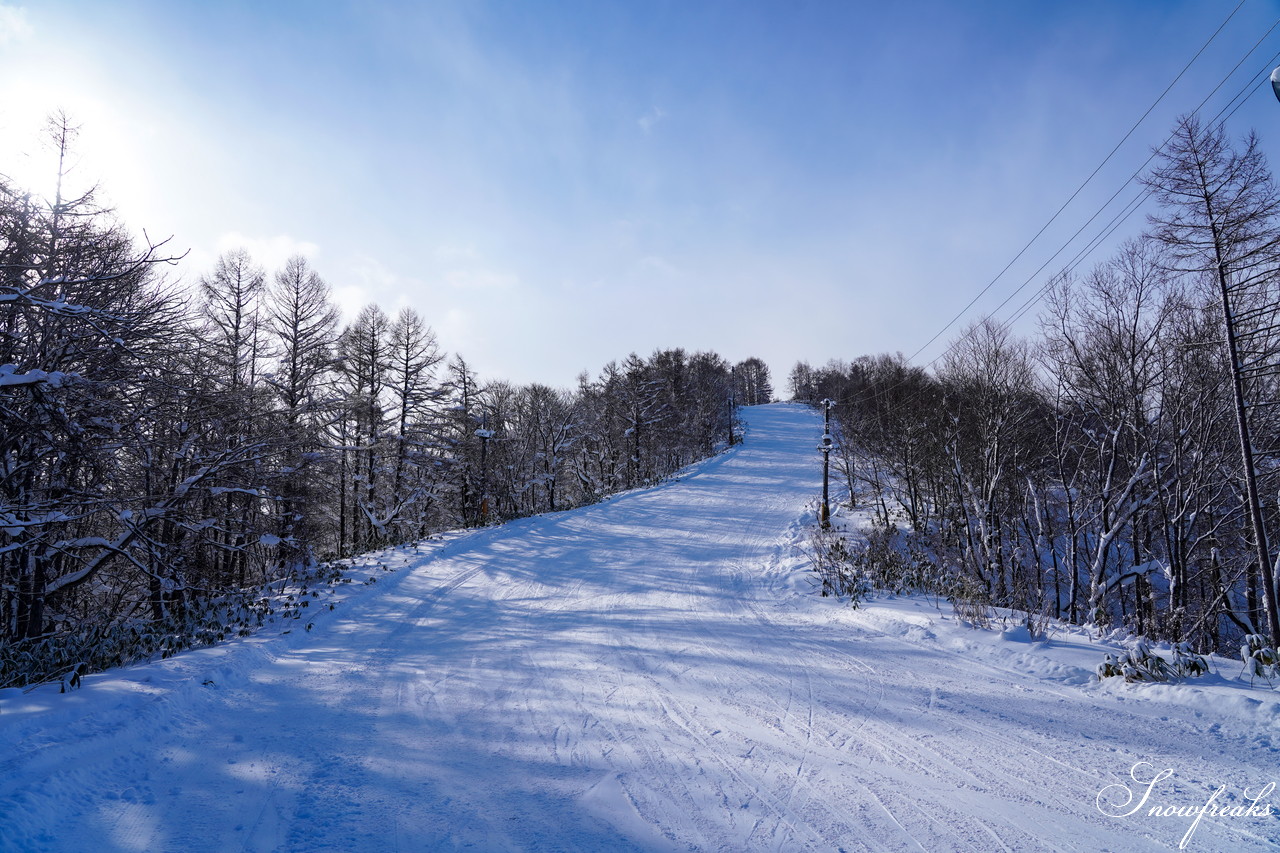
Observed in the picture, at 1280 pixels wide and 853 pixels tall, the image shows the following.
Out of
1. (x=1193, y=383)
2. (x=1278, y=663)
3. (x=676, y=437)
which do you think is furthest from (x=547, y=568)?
(x=676, y=437)

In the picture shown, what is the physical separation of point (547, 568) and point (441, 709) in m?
7.15

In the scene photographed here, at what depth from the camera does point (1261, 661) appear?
484 cm

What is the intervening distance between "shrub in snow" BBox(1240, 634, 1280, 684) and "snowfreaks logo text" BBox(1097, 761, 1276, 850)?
1885 millimetres

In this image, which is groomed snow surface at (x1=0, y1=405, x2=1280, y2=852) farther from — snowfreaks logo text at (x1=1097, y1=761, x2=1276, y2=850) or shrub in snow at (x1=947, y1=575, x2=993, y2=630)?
shrub in snow at (x1=947, y1=575, x2=993, y2=630)

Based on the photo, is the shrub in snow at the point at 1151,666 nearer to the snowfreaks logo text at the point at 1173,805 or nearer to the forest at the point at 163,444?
the snowfreaks logo text at the point at 1173,805

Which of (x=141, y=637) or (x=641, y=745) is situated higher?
(x=141, y=637)

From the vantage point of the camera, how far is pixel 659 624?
778 cm

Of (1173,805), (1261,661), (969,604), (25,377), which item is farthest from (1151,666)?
(25,377)

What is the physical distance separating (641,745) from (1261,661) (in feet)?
18.8

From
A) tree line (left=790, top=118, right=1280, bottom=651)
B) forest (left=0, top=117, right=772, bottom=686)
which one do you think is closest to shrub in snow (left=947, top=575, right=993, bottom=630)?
tree line (left=790, top=118, right=1280, bottom=651)

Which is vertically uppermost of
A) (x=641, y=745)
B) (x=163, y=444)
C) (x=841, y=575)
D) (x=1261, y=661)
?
(x=163, y=444)

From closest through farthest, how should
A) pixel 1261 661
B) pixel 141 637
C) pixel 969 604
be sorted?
pixel 1261 661 < pixel 141 637 < pixel 969 604

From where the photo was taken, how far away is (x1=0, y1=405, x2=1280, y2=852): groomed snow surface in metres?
3.13

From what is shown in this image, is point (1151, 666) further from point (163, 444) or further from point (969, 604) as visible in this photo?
point (163, 444)
